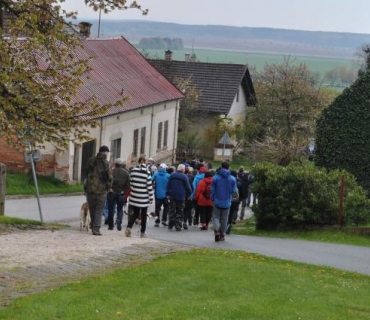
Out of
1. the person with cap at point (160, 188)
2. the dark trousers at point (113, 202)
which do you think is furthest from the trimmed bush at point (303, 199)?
the dark trousers at point (113, 202)

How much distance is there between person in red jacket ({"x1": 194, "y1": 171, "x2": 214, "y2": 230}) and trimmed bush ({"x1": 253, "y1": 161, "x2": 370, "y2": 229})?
1.27m

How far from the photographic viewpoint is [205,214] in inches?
780

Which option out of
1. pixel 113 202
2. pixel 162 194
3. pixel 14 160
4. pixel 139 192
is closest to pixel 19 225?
pixel 113 202

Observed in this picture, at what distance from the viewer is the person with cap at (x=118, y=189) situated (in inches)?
686

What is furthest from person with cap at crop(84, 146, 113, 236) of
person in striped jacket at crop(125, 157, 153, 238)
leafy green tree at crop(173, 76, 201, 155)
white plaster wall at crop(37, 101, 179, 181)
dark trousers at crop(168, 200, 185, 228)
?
leafy green tree at crop(173, 76, 201, 155)

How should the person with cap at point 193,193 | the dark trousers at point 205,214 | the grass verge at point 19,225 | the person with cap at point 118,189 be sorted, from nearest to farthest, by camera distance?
the grass verge at point 19,225 → the person with cap at point 118,189 → the dark trousers at point 205,214 → the person with cap at point 193,193

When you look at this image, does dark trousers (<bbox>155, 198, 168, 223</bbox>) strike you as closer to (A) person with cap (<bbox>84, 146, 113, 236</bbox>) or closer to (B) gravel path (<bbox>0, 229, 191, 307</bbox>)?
(B) gravel path (<bbox>0, 229, 191, 307</bbox>)

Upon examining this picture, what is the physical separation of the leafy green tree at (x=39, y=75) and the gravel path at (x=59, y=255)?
72.1 inches

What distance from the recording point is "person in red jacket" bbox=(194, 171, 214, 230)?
19.2 metres

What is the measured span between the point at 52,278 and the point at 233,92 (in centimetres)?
4450

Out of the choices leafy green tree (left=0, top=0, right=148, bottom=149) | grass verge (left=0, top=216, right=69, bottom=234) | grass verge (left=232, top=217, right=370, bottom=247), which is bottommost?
grass verge (left=0, top=216, right=69, bottom=234)

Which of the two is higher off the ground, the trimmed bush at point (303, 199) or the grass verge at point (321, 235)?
the trimmed bush at point (303, 199)

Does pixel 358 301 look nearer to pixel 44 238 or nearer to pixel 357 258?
pixel 357 258

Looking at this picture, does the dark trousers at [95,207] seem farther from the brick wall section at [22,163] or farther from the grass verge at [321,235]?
the brick wall section at [22,163]
